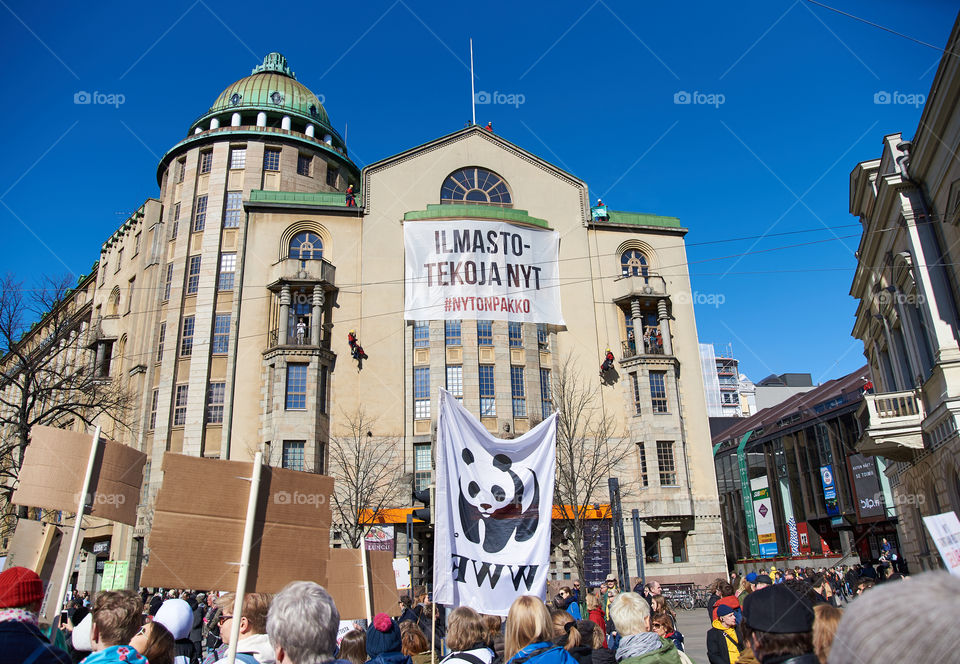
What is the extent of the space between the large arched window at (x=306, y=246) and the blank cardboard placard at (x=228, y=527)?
3461 cm

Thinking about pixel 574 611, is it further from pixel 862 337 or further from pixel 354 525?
pixel 862 337

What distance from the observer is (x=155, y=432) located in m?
36.4

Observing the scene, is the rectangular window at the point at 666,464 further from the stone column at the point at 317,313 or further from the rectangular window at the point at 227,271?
the rectangular window at the point at 227,271

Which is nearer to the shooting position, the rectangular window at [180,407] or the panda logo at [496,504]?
the panda logo at [496,504]

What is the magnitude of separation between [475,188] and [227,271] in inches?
604

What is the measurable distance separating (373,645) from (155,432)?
108 feet

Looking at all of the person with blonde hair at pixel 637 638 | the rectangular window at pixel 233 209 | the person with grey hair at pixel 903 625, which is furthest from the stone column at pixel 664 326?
the person with grey hair at pixel 903 625

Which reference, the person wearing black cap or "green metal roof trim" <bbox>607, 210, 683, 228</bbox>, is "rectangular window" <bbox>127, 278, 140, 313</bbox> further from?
the person wearing black cap

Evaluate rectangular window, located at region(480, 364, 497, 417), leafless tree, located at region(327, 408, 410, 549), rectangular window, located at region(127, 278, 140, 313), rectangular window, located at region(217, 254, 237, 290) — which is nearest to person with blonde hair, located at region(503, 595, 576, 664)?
leafless tree, located at region(327, 408, 410, 549)

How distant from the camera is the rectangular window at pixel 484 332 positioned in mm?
38062

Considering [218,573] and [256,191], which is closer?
[218,573]

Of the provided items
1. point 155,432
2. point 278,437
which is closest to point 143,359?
point 155,432

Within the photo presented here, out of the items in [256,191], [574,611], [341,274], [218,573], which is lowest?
[574,611]

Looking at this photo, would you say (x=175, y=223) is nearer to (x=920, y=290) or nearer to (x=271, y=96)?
(x=271, y=96)
